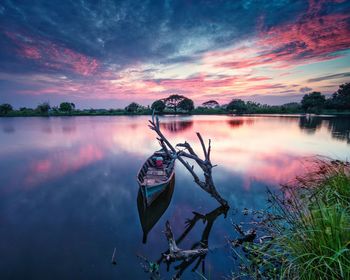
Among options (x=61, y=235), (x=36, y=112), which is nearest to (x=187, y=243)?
(x=61, y=235)

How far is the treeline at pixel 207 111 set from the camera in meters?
70.6

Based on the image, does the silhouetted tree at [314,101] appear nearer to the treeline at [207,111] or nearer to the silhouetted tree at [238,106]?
the treeline at [207,111]

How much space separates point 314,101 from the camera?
236 feet

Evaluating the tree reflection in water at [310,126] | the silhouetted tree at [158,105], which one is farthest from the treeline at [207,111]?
the tree reflection in water at [310,126]

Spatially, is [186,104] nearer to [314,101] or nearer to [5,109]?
[314,101]

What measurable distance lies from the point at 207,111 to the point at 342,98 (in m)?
59.5

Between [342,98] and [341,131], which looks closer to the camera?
[341,131]

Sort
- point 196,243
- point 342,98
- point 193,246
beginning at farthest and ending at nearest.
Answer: point 342,98 < point 196,243 < point 193,246

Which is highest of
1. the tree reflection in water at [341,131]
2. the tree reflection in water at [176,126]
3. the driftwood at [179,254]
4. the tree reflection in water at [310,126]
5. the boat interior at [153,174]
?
the boat interior at [153,174]

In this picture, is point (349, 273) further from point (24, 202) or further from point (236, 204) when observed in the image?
point (24, 202)

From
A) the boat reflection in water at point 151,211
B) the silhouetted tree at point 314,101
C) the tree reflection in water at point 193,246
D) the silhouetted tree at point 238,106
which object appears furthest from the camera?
the silhouetted tree at point 238,106

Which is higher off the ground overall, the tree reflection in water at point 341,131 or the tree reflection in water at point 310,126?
the tree reflection in water at point 341,131

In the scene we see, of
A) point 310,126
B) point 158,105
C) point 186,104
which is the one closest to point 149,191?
point 310,126

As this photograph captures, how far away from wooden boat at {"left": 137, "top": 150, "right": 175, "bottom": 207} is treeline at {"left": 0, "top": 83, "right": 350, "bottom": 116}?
8236 centimetres
